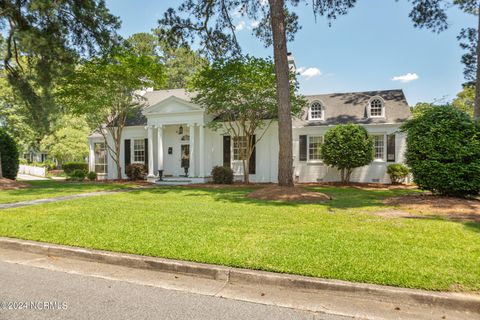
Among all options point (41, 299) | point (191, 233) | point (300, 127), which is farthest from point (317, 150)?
point (41, 299)

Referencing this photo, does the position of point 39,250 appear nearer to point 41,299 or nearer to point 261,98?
point 41,299

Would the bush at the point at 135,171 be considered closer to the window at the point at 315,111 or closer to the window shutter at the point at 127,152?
the window shutter at the point at 127,152

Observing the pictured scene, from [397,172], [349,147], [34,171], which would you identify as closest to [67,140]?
[34,171]

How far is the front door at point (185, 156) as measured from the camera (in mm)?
19969

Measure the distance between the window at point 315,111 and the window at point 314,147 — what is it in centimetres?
142

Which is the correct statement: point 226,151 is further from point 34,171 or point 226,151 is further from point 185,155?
point 34,171

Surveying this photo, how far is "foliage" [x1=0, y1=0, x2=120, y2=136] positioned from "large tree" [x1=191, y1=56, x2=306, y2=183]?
5.64m

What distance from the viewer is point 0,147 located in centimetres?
1741

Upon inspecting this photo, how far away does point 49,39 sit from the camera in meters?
14.8

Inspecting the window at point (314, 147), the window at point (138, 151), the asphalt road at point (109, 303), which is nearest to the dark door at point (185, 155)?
the window at point (138, 151)

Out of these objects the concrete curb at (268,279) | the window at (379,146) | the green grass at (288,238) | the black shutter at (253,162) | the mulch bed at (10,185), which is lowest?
the concrete curb at (268,279)

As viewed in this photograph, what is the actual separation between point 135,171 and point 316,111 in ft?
39.8

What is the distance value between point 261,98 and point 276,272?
12.8 m

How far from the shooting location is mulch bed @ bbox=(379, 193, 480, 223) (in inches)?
279
